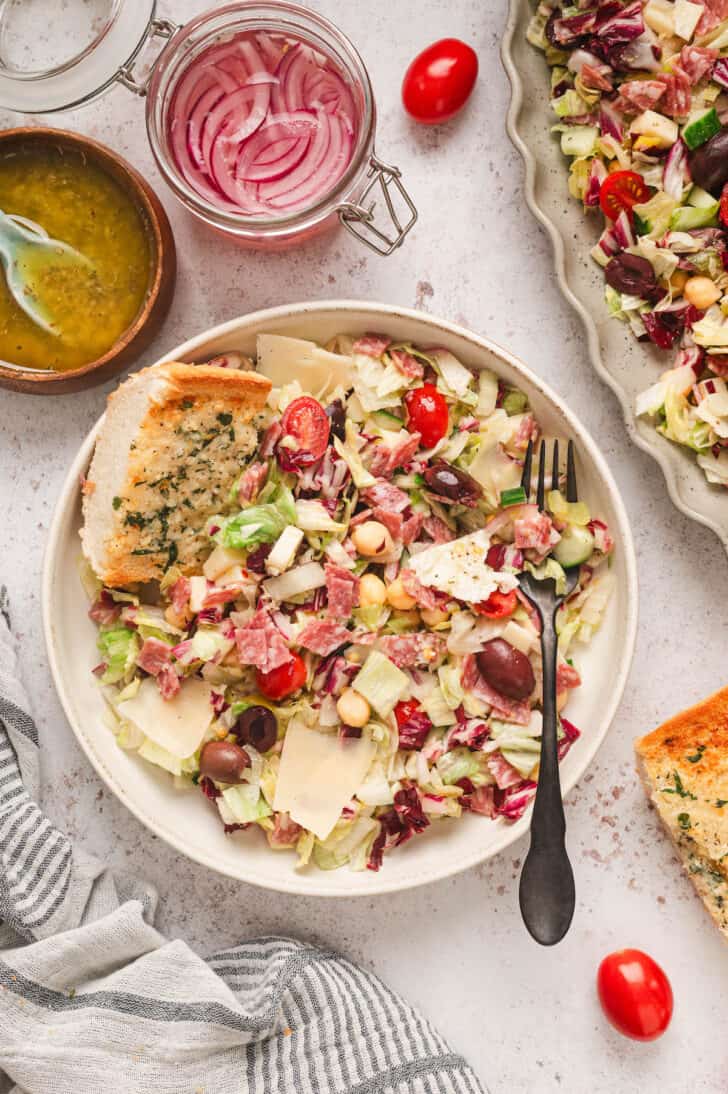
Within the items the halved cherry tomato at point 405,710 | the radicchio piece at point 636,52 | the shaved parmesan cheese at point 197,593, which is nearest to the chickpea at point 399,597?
the halved cherry tomato at point 405,710

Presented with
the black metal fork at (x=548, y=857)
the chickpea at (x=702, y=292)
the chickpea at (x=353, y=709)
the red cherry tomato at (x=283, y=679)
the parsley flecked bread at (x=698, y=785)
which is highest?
the chickpea at (x=702, y=292)

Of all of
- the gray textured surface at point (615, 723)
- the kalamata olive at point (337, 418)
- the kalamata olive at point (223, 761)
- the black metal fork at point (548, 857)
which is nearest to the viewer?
the black metal fork at point (548, 857)

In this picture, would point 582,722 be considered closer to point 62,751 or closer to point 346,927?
point 346,927

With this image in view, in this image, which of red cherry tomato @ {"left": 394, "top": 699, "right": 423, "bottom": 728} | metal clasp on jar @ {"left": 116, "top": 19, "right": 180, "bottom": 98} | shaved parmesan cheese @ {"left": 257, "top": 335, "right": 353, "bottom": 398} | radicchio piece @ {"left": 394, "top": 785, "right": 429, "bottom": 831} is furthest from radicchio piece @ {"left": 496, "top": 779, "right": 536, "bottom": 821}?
metal clasp on jar @ {"left": 116, "top": 19, "right": 180, "bottom": 98}

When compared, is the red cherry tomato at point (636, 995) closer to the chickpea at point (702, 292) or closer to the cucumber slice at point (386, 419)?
the cucumber slice at point (386, 419)

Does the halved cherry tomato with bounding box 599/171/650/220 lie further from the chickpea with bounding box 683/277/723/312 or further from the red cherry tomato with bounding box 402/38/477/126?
the red cherry tomato with bounding box 402/38/477/126

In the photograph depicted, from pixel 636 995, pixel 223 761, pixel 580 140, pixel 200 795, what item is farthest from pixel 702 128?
pixel 636 995

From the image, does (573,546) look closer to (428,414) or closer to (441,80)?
(428,414)
